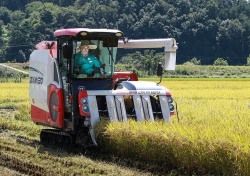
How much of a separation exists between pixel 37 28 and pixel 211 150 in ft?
270

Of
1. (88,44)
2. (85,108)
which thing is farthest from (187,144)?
(88,44)

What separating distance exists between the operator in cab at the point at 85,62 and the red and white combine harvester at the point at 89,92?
0.06 meters

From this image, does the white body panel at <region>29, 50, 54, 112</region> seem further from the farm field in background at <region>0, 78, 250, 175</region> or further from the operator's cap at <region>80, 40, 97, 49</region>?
the farm field in background at <region>0, 78, 250, 175</region>

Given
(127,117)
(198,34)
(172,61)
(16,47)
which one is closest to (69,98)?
(127,117)

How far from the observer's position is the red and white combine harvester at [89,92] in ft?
40.3

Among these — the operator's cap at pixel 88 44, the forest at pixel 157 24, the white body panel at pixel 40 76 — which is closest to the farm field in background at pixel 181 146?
the white body panel at pixel 40 76

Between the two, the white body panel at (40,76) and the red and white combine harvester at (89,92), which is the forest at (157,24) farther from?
the red and white combine harvester at (89,92)

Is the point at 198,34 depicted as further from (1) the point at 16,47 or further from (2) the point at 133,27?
(1) the point at 16,47

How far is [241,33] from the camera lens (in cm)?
11031

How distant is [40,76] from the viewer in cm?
1378

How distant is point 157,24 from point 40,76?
294 feet

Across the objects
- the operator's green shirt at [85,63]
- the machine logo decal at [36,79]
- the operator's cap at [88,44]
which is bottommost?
the machine logo decal at [36,79]

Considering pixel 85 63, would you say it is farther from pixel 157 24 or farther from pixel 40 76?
pixel 157 24

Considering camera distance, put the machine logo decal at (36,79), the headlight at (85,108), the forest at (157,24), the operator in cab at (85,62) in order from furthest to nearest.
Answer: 1. the forest at (157,24)
2. the machine logo decal at (36,79)
3. the operator in cab at (85,62)
4. the headlight at (85,108)
